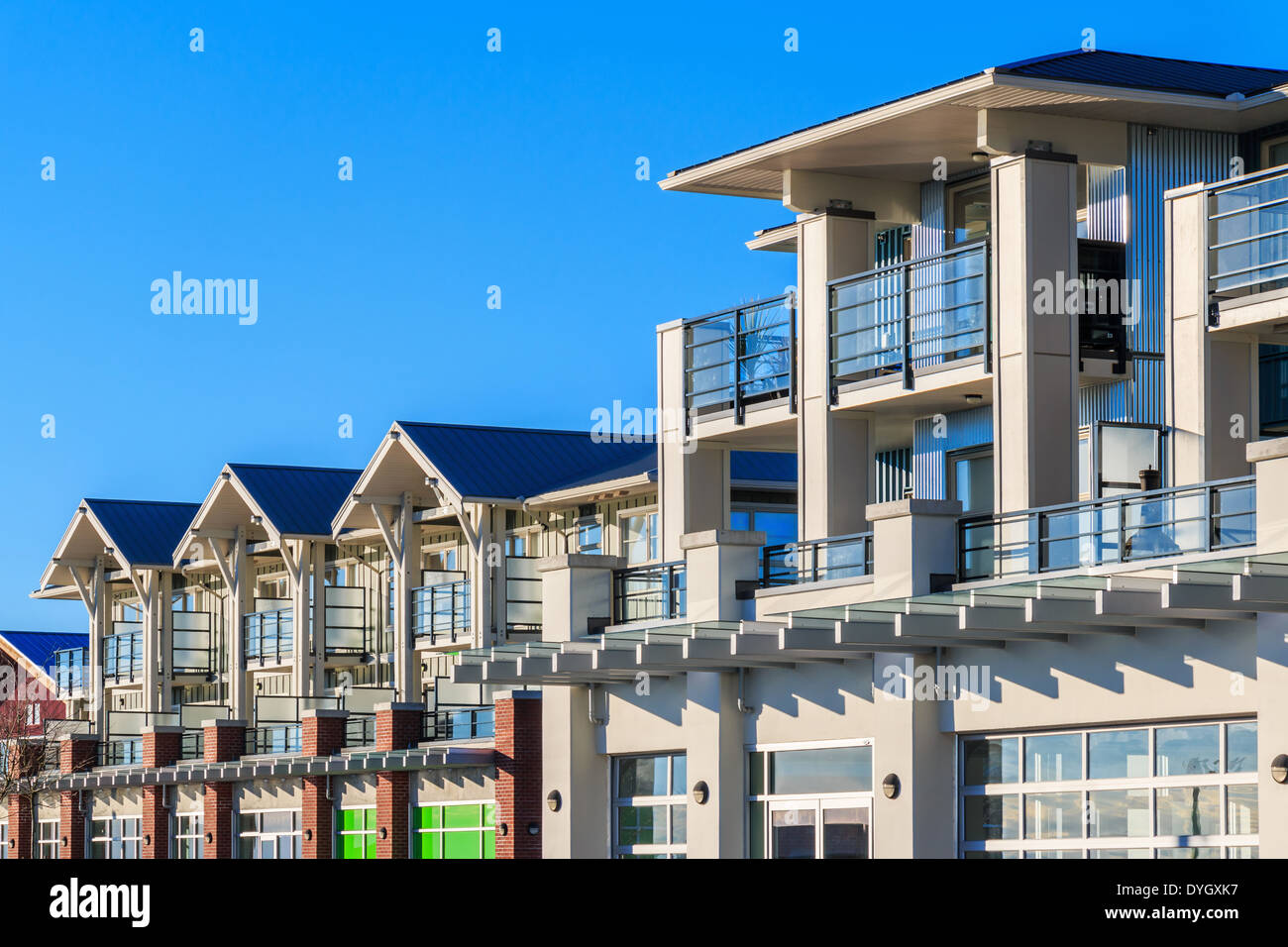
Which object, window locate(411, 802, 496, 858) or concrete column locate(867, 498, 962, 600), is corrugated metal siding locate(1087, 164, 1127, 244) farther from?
window locate(411, 802, 496, 858)

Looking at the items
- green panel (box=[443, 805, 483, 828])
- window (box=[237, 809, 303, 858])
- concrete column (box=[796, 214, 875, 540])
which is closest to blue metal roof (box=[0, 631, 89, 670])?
window (box=[237, 809, 303, 858])

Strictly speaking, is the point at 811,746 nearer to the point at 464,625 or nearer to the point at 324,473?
the point at 464,625

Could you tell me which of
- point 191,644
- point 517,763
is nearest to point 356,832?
point 517,763

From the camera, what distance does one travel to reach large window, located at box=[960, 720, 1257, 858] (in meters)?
18.1

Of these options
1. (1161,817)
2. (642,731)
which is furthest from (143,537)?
(1161,817)

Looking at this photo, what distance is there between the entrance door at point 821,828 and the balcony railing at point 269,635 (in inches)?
968

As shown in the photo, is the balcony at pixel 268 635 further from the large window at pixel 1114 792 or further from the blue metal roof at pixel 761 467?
the large window at pixel 1114 792

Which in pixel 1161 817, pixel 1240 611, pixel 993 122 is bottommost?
pixel 1161 817

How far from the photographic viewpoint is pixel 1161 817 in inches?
742

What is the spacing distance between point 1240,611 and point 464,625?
82.5 ft

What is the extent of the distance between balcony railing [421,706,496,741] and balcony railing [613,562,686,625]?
262 inches

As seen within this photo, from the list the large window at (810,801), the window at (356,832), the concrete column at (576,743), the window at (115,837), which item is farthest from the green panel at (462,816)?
the window at (115,837)

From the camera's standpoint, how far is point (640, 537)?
1547 inches

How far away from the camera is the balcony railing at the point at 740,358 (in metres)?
26.6
